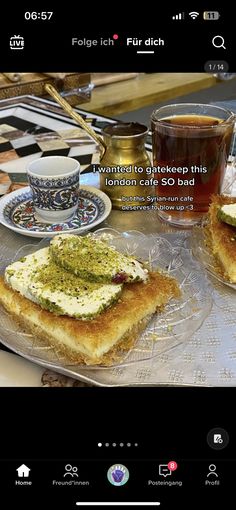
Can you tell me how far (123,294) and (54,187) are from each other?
0.20 m

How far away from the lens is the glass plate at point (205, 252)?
0.58 meters

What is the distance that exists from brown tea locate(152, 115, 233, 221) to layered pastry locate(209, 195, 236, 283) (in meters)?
0.04

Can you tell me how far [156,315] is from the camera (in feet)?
1.71

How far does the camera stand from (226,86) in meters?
1.05
